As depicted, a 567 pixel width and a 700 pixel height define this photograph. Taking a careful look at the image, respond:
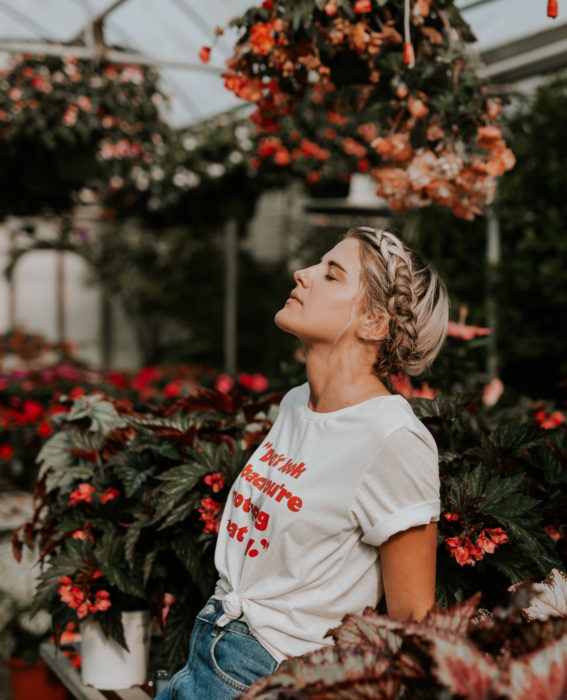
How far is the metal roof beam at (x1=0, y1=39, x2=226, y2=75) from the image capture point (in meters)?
4.02

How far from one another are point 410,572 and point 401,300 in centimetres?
45

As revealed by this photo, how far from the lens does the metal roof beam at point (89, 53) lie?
402 cm

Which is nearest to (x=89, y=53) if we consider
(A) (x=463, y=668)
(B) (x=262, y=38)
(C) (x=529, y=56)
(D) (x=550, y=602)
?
(C) (x=529, y=56)

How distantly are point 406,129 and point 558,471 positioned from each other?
1034mm

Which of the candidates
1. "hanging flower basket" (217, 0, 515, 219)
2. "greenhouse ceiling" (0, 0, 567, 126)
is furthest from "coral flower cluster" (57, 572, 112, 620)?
"greenhouse ceiling" (0, 0, 567, 126)

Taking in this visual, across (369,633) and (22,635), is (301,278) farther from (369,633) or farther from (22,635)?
(22,635)

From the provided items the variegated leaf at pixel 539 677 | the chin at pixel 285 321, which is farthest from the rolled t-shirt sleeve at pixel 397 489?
the variegated leaf at pixel 539 677

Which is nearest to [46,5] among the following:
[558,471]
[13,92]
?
[13,92]

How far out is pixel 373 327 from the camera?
1.38 meters

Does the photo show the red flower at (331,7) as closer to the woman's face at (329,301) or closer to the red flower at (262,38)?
the red flower at (262,38)

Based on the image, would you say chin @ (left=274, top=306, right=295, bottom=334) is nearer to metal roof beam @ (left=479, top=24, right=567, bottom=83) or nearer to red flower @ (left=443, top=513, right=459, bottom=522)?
red flower @ (left=443, top=513, right=459, bottom=522)

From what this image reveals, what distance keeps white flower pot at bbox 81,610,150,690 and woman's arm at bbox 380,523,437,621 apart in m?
1.05

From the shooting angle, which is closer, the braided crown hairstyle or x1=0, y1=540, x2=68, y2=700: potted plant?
Result: the braided crown hairstyle

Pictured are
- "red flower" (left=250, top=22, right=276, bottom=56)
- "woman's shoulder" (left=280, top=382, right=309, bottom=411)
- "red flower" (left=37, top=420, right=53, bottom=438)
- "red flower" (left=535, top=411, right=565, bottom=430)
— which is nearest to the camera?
"woman's shoulder" (left=280, top=382, right=309, bottom=411)
